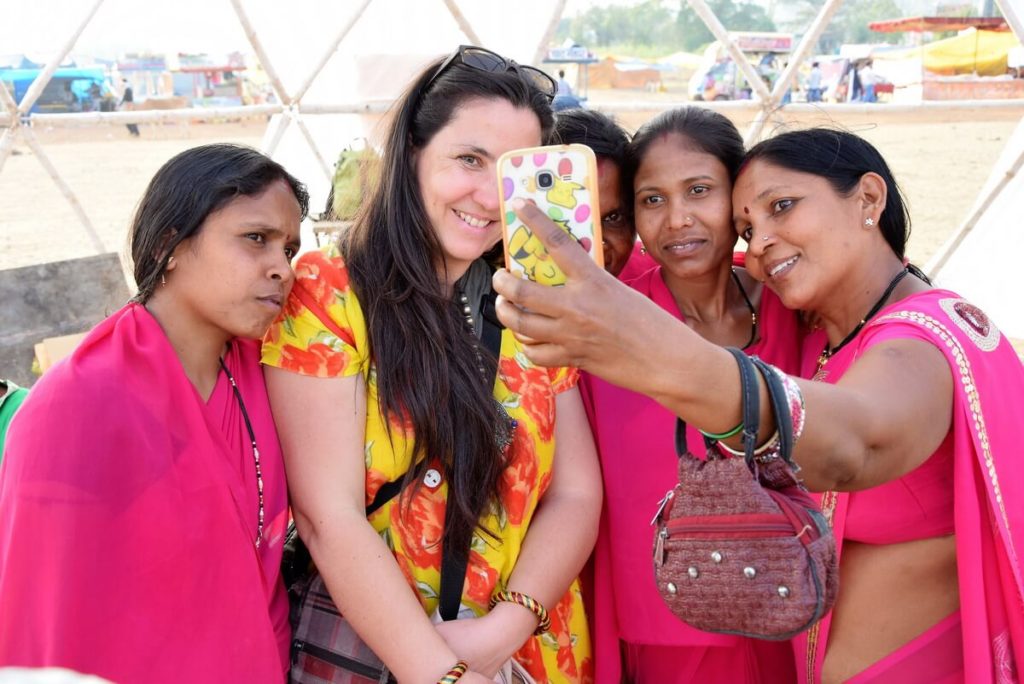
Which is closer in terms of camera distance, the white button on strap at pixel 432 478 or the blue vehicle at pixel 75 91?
the white button on strap at pixel 432 478

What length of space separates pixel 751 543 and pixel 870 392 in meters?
0.38

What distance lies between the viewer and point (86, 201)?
12812 millimetres

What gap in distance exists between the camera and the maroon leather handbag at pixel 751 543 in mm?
1136

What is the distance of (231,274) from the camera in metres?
1.80

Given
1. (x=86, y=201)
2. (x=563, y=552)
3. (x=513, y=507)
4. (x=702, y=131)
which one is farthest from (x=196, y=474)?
(x=86, y=201)

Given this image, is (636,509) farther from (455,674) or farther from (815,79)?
(815,79)

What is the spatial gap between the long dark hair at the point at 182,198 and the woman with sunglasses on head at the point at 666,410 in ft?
3.13

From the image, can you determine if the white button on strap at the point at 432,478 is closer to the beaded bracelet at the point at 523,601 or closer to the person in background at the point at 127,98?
the beaded bracelet at the point at 523,601

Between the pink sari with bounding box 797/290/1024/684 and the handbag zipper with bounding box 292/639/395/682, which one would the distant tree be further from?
the handbag zipper with bounding box 292/639/395/682

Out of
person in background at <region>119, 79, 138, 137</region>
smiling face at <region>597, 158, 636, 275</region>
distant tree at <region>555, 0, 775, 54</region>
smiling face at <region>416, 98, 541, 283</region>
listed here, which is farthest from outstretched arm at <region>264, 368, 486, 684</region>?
distant tree at <region>555, 0, 775, 54</region>

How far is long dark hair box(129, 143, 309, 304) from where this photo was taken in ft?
5.85

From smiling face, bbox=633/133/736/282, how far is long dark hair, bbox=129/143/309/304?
3.32ft

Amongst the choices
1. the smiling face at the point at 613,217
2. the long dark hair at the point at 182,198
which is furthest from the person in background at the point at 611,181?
the long dark hair at the point at 182,198

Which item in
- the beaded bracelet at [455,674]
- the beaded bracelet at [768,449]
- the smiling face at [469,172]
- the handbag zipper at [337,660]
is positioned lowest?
the beaded bracelet at [455,674]
